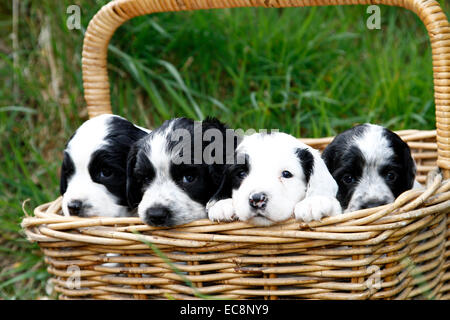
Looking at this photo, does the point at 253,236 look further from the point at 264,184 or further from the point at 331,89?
the point at 331,89

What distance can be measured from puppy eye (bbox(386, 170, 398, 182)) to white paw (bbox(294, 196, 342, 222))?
63 cm

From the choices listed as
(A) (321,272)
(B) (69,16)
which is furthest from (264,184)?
(B) (69,16)

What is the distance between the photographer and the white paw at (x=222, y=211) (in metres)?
2.81

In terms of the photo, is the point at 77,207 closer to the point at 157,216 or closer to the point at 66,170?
the point at 66,170

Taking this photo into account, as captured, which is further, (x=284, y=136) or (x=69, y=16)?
(x=69, y=16)

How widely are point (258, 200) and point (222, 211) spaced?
0.80 ft

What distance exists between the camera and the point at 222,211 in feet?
9.29

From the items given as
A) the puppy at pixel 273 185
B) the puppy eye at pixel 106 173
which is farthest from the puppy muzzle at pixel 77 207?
the puppy at pixel 273 185

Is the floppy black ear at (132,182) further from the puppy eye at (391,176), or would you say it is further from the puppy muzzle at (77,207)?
the puppy eye at (391,176)

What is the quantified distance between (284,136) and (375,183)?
2.07ft

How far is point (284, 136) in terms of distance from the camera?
3123 millimetres
